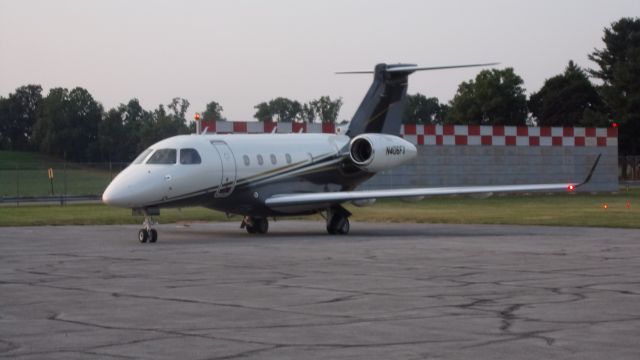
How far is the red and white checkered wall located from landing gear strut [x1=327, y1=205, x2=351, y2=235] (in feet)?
40.1

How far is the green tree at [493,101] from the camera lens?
97188 millimetres

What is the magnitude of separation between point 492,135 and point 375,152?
17.7 meters

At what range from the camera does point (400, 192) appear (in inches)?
947

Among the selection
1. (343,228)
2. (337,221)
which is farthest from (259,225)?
(343,228)

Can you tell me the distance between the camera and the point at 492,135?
4269 cm

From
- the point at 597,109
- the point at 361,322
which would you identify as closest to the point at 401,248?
the point at 361,322

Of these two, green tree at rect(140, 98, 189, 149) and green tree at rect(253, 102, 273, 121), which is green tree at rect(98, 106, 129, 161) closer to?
green tree at rect(140, 98, 189, 149)

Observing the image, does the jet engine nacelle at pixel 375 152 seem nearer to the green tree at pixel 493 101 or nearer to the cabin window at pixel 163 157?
the cabin window at pixel 163 157

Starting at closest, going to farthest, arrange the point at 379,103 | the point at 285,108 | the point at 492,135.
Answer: the point at 379,103 < the point at 492,135 < the point at 285,108

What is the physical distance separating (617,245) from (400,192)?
6.05m

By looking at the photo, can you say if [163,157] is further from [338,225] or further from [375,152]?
[375,152]

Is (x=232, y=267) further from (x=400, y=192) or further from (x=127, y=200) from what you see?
(x=400, y=192)

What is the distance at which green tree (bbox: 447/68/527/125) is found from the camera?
9719 centimetres

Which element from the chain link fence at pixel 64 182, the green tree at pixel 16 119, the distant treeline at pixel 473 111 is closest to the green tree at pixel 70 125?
the distant treeline at pixel 473 111
